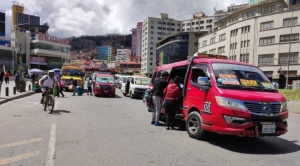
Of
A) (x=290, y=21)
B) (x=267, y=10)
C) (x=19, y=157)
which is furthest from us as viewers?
(x=267, y=10)

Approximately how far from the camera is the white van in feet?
68.8

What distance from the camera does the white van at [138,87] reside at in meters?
21.0

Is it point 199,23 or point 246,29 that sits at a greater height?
point 199,23

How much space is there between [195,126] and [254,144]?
1.56m

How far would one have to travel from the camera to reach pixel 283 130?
6488 mm

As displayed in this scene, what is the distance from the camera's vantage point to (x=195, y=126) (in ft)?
24.2

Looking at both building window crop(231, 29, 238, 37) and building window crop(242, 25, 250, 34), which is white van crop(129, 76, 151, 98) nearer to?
building window crop(242, 25, 250, 34)

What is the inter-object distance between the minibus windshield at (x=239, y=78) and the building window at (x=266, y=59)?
165ft

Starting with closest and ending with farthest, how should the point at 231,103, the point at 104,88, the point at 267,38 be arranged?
the point at 231,103, the point at 104,88, the point at 267,38

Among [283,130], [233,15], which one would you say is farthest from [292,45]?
[283,130]

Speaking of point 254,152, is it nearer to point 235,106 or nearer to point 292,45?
point 235,106

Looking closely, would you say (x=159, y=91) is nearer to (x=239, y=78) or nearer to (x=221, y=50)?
(x=239, y=78)

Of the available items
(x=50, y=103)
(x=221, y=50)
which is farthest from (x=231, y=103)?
(x=221, y=50)

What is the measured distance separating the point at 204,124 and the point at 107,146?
2.46 m
